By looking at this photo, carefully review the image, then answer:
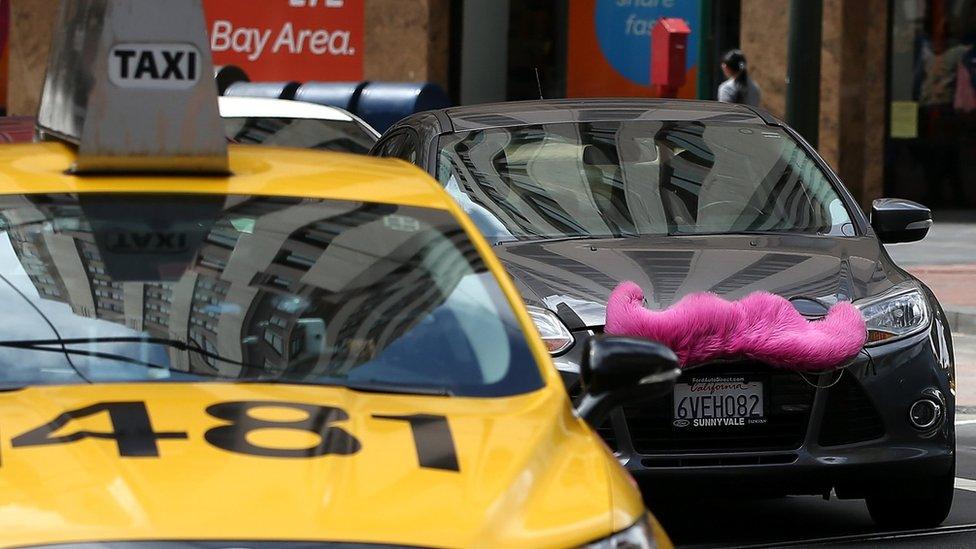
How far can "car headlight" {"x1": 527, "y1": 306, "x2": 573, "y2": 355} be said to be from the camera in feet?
21.2

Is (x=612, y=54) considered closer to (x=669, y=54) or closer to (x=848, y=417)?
(x=669, y=54)

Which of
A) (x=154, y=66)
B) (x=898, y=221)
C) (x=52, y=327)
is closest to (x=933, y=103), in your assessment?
(x=898, y=221)

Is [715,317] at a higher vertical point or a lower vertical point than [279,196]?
lower

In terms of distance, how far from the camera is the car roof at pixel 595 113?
8.27 metres

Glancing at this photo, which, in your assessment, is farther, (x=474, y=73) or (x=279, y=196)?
(x=474, y=73)

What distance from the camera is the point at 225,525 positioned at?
3.29m

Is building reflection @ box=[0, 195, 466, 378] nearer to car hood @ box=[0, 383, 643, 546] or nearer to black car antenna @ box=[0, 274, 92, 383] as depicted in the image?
black car antenna @ box=[0, 274, 92, 383]

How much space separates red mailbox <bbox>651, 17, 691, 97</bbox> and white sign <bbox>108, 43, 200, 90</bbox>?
14.7 metres

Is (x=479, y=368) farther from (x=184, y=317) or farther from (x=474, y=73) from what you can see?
(x=474, y=73)

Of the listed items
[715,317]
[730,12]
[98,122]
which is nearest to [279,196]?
[98,122]

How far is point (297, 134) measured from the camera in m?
11.8

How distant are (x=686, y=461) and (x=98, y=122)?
8.85ft

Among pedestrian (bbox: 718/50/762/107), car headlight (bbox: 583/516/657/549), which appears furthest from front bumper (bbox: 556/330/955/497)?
pedestrian (bbox: 718/50/762/107)

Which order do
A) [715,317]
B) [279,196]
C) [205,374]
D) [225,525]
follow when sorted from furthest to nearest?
[715,317] → [279,196] → [205,374] → [225,525]
